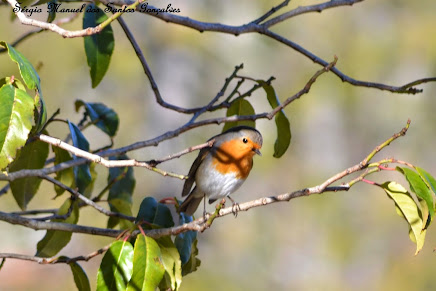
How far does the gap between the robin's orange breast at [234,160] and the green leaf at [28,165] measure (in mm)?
929

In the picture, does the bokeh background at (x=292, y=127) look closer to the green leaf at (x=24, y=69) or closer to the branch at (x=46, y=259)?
the branch at (x=46, y=259)

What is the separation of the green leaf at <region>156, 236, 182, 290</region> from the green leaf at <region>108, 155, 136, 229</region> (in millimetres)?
557

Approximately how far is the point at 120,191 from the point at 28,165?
0.48 metres

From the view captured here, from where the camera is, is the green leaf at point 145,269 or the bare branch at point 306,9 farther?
the bare branch at point 306,9

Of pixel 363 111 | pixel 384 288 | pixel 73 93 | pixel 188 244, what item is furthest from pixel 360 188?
pixel 188 244

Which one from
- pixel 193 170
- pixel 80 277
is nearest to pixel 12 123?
pixel 80 277

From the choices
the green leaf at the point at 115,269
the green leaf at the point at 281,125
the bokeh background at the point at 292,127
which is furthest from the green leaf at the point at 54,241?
the bokeh background at the point at 292,127

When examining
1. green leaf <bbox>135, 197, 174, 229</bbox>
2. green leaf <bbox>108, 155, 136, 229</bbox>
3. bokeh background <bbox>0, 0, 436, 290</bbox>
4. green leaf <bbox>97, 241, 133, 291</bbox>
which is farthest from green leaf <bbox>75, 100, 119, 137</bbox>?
bokeh background <bbox>0, 0, 436, 290</bbox>

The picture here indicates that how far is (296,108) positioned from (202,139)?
8.33ft

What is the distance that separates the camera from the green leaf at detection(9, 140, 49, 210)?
2.36m

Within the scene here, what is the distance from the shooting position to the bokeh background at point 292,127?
8891mm

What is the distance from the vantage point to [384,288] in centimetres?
932

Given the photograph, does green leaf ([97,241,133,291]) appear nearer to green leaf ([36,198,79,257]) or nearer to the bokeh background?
green leaf ([36,198,79,257])

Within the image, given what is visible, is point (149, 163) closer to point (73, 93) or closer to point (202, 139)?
point (202, 139)
